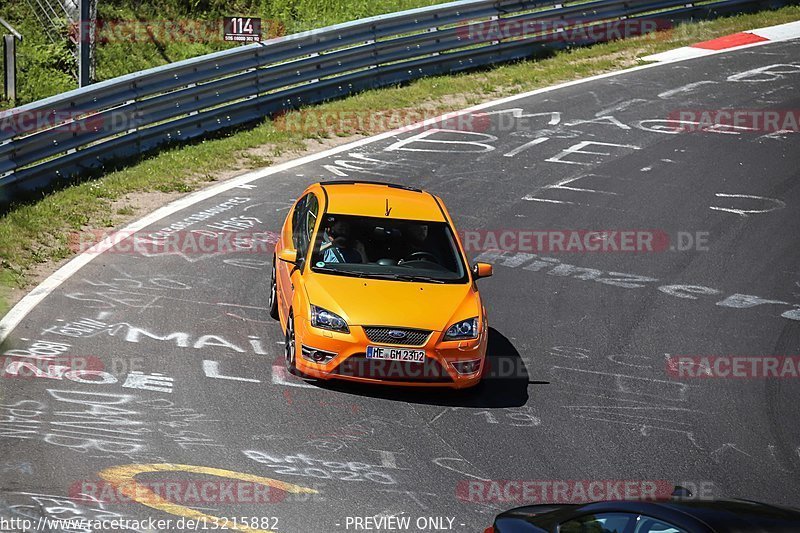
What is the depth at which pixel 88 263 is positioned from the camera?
12711mm

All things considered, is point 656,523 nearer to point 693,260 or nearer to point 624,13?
point 693,260

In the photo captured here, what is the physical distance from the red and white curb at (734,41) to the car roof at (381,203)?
1313 centimetres

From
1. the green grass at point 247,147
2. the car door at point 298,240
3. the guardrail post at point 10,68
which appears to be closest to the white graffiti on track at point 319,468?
the car door at point 298,240

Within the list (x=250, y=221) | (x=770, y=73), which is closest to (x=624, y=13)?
(x=770, y=73)

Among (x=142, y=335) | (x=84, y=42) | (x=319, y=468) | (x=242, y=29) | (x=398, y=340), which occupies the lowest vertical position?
(x=319, y=468)

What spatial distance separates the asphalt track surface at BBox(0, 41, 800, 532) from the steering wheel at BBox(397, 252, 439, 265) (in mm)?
1182

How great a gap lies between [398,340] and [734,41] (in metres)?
17.9

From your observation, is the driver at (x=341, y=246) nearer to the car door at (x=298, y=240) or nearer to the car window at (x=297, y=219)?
the car door at (x=298, y=240)

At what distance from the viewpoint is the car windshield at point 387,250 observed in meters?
10.5

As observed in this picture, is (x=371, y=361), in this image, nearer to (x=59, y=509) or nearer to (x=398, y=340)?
(x=398, y=340)

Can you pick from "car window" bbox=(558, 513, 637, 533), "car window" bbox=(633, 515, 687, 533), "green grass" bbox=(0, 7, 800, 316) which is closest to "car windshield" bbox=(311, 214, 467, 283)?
"green grass" bbox=(0, 7, 800, 316)

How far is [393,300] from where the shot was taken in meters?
9.93

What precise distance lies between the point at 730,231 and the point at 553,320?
172 inches

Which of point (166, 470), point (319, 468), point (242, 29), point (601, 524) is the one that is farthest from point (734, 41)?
point (601, 524)
